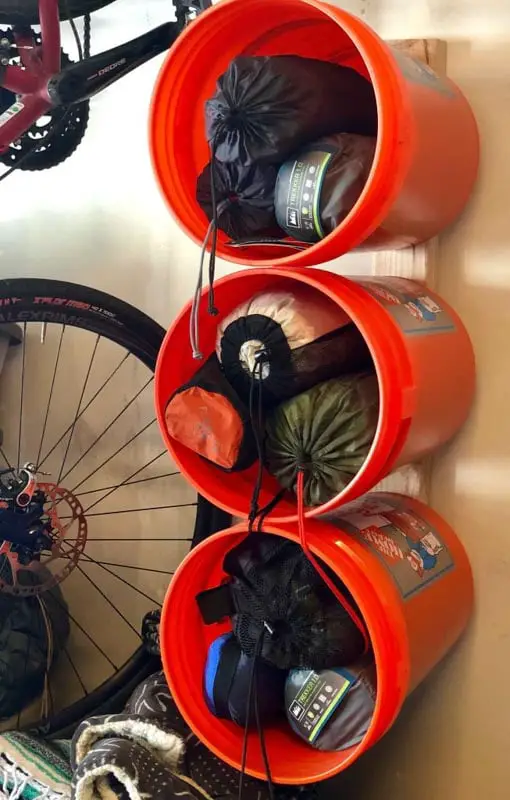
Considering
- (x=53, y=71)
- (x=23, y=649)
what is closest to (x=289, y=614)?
(x=23, y=649)

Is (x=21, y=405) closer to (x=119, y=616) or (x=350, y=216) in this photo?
(x=119, y=616)

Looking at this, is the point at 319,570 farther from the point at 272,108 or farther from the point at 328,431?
the point at 272,108

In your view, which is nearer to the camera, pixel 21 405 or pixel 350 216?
pixel 350 216

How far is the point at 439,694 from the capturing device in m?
1.04

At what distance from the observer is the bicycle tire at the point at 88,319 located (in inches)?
47.0

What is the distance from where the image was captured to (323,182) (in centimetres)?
78

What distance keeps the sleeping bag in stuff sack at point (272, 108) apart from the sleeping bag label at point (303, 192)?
0.02 metres

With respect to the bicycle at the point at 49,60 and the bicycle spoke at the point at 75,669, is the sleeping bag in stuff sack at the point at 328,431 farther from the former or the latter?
the bicycle spoke at the point at 75,669

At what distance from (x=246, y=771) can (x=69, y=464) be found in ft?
2.42

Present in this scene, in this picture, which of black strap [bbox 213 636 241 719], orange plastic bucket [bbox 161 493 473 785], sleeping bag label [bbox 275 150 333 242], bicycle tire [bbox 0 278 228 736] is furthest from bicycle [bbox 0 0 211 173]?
black strap [bbox 213 636 241 719]

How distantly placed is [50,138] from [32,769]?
983mm

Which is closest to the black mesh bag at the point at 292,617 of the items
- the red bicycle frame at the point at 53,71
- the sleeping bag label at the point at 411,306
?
the sleeping bag label at the point at 411,306

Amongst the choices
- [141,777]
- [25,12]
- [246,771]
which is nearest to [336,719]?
[246,771]

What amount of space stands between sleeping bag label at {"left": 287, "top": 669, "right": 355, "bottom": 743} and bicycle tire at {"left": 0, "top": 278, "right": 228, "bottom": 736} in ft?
1.40
